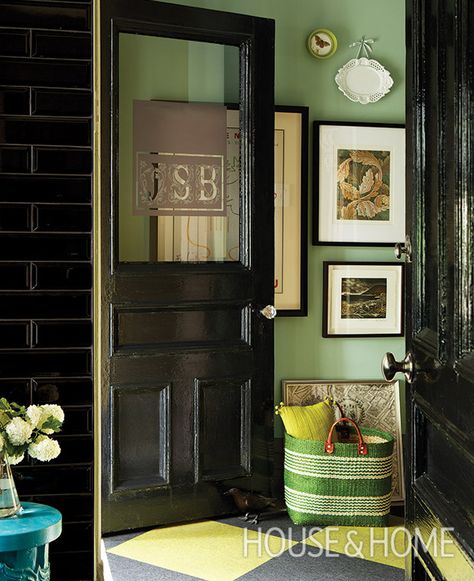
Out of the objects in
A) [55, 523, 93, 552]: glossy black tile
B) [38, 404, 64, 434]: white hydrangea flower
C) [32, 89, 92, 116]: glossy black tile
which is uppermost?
[32, 89, 92, 116]: glossy black tile

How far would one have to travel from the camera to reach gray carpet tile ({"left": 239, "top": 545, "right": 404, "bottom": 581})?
9.94ft

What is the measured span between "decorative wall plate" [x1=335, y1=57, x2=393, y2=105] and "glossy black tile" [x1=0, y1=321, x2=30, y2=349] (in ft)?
6.04

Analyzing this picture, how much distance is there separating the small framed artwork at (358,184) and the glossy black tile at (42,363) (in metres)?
1.29

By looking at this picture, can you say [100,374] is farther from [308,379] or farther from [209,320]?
[308,379]

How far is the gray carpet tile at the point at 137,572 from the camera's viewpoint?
120 inches

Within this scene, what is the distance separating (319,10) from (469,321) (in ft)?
9.72

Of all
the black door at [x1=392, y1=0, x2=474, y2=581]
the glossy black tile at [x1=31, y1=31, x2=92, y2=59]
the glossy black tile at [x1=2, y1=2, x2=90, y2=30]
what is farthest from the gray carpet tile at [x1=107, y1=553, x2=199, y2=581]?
the glossy black tile at [x1=2, y1=2, x2=90, y2=30]

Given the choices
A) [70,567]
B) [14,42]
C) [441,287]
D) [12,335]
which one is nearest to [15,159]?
[14,42]

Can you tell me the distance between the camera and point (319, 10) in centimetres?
401

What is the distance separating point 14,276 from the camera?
3.30 m

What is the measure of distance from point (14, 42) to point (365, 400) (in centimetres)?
219

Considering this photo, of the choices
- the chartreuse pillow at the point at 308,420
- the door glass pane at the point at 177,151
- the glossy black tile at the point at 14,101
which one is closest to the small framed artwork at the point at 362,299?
the chartreuse pillow at the point at 308,420

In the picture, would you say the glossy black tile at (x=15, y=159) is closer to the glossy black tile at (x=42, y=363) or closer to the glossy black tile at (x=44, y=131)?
the glossy black tile at (x=44, y=131)

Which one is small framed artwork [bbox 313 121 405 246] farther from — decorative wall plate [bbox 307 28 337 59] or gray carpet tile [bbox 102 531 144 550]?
gray carpet tile [bbox 102 531 144 550]
